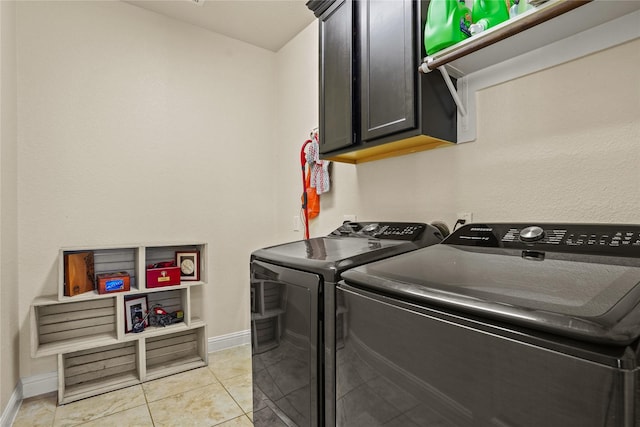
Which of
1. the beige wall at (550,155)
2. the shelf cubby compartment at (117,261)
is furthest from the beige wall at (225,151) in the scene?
the shelf cubby compartment at (117,261)

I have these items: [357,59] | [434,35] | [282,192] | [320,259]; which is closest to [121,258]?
[282,192]

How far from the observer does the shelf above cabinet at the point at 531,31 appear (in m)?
1.01

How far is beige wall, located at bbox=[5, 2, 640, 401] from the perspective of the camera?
1.21 m

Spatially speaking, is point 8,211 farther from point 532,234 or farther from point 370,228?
point 532,234

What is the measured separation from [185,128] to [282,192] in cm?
106

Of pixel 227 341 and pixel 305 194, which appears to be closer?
pixel 305 194

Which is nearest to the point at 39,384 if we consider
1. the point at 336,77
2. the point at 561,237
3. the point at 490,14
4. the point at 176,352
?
the point at 176,352

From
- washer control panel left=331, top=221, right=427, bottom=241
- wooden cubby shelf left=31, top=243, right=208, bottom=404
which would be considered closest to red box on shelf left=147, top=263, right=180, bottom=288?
wooden cubby shelf left=31, top=243, right=208, bottom=404

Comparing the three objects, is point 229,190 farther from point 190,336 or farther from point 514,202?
point 514,202

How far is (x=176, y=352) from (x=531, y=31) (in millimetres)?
3118

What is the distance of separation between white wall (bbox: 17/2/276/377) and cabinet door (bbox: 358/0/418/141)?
174 cm

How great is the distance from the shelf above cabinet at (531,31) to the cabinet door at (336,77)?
0.54 meters

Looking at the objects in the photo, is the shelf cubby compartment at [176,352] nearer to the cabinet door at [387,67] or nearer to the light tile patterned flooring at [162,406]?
the light tile patterned flooring at [162,406]

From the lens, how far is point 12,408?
1.95 m
